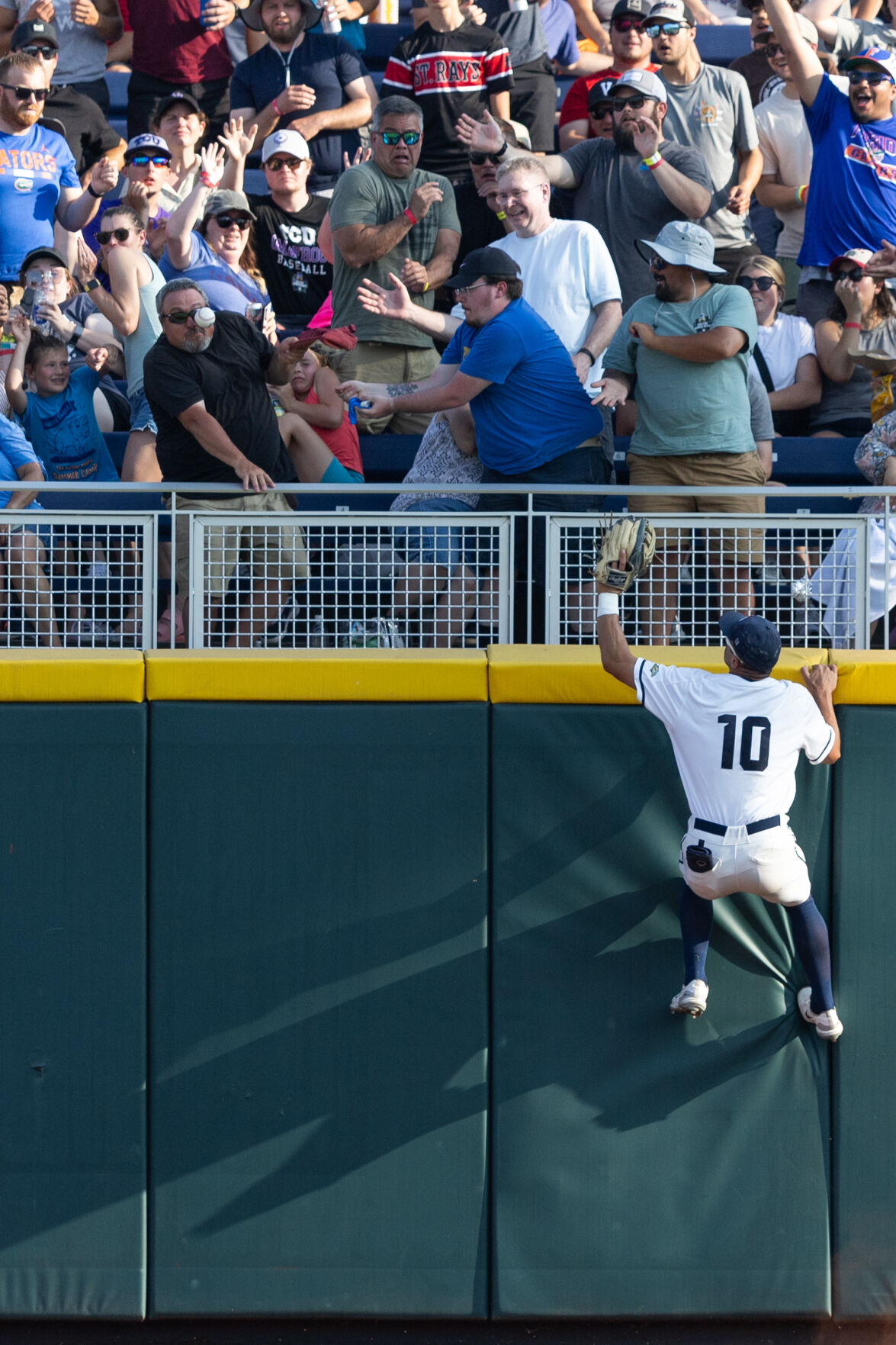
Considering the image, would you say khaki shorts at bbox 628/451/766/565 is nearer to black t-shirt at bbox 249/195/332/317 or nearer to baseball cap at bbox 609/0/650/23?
black t-shirt at bbox 249/195/332/317

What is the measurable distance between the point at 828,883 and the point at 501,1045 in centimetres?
118

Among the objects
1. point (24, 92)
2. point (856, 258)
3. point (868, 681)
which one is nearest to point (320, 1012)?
point (868, 681)

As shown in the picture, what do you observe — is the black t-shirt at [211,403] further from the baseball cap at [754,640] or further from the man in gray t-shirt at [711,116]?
the man in gray t-shirt at [711,116]

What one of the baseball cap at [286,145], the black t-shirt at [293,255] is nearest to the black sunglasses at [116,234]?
the black t-shirt at [293,255]

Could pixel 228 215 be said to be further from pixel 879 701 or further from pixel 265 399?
pixel 879 701

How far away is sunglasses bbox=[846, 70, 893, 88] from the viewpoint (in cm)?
832

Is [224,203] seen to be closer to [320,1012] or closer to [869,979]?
[320,1012]

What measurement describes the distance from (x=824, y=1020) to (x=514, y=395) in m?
2.71

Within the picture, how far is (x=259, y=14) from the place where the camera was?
10562 millimetres

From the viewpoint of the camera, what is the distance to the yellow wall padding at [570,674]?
4969mm

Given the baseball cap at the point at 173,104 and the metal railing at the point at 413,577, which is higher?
the baseball cap at the point at 173,104

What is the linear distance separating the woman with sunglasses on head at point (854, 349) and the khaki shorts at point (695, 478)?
41.3 inches

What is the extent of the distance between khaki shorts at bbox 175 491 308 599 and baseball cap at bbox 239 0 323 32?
5460 mm

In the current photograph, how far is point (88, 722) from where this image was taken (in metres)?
5.01
